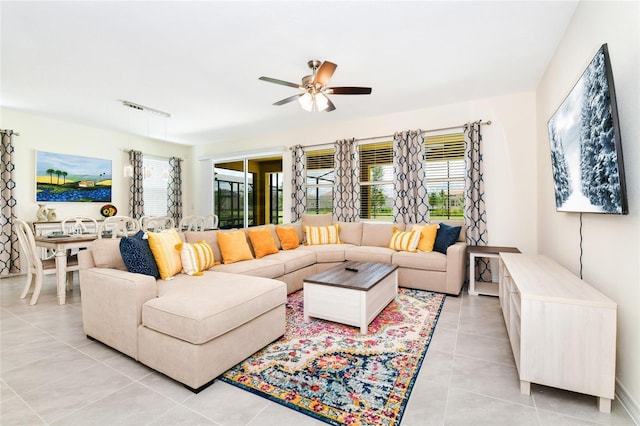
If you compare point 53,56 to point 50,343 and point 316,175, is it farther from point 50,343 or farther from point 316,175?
point 316,175

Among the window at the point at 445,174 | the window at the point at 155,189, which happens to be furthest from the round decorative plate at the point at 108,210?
the window at the point at 445,174

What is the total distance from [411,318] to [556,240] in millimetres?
1661

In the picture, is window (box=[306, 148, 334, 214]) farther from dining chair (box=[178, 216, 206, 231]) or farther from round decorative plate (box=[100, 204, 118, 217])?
round decorative plate (box=[100, 204, 118, 217])

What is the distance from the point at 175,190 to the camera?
723 centimetres

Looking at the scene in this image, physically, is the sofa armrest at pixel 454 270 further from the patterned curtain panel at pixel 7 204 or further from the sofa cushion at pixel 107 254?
the patterned curtain panel at pixel 7 204

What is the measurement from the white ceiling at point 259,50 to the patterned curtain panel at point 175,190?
2663 mm

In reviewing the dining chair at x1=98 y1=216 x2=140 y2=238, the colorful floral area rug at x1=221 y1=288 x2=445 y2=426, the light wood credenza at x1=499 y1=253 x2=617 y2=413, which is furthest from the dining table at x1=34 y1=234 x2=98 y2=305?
the light wood credenza at x1=499 y1=253 x2=617 y2=413

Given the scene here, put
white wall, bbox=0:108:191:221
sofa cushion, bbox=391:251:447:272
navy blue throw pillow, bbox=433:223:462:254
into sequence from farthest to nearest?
white wall, bbox=0:108:191:221, navy blue throw pillow, bbox=433:223:462:254, sofa cushion, bbox=391:251:447:272

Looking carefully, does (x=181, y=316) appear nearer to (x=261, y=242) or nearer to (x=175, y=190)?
(x=261, y=242)

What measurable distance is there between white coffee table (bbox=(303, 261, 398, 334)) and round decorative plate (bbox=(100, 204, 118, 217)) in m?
5.06

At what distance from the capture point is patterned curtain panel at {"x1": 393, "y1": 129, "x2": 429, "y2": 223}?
15.2 ft

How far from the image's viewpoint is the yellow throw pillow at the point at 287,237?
14.6 ft

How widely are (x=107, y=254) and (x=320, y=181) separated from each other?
393 cm

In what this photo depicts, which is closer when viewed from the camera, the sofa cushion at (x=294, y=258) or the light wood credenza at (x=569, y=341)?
the light wood credenza at (x=569, y=341)
